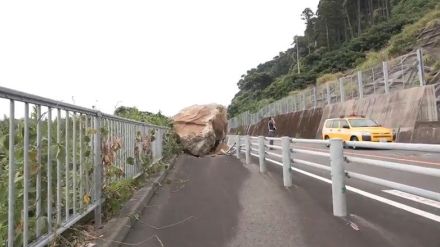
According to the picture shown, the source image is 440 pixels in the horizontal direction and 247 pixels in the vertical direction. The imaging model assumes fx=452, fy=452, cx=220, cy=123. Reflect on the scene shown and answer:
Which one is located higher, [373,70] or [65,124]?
[373,70]

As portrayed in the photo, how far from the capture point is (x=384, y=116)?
24.8 m

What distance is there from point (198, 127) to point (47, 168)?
848 inches

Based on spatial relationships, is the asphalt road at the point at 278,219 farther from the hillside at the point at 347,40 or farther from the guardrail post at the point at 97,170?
the hillside at the point at 347,40

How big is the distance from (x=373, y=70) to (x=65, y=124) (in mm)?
25167

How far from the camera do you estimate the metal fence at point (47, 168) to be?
335 centimetres

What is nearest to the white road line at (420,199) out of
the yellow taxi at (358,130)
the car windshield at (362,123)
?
the yellow taxi at (358,130)

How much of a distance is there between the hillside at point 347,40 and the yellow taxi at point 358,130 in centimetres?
678

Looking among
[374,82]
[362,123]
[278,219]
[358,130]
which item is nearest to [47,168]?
[278,219]

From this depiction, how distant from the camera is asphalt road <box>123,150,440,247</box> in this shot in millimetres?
5168

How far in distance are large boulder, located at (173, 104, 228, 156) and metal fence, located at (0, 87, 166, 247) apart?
734 inches

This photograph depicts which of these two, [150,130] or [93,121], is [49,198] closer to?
[93,121]

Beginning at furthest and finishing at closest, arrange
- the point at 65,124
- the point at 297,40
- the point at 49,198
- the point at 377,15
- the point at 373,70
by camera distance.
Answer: the point at 297,40 → the point at 377,15 → the point at 373,70 → the point at 65,124 → the point at 49,198

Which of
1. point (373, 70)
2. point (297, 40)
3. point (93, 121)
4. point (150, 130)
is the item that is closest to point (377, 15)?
point (297, 40)

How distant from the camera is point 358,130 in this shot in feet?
71.6
